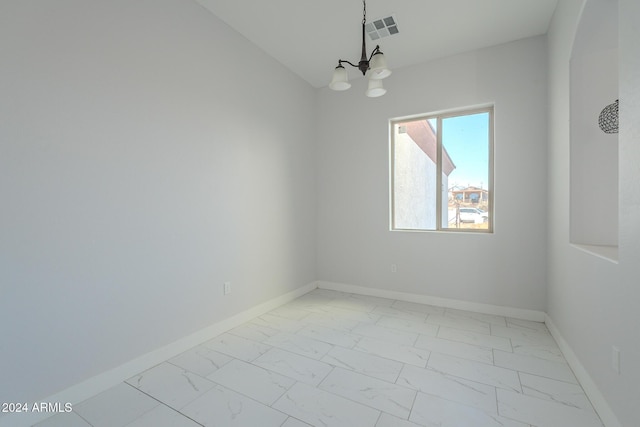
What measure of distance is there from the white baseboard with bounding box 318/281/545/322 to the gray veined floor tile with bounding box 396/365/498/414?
1582 mm

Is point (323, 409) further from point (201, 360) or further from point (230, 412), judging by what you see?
point (201, 360)

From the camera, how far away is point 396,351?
240 cm

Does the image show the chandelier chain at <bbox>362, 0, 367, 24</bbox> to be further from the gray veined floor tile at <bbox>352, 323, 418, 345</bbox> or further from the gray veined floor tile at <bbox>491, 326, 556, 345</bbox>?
the gray veined floor tile at <bbox>491, 326, 556, 345</bbox>

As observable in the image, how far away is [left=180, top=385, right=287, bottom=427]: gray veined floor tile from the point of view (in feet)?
5.26

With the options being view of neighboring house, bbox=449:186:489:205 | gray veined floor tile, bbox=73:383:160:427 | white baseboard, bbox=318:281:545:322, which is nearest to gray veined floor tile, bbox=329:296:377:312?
white baseboard, bbox=318:281:545:322

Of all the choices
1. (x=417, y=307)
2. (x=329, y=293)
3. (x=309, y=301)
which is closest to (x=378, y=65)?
(x=417, y=307)

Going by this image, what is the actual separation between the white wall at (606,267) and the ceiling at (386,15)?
1.35 ft

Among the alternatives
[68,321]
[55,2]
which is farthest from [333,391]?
[55,2]

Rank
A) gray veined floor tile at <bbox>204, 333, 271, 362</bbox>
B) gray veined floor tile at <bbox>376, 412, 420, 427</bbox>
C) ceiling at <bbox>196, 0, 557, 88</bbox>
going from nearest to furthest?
1. gray veined floor tile at <bbox>376, 412, 420, 427</bbox>
2. gray veined floor tile at <bbox>204, 333, 271, 362</bbox>
3. ceiling at <bbox>196, 0, 557, 88</bbox>

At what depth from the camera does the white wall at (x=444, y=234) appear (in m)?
3.05

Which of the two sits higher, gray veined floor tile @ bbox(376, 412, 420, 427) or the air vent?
the air vent

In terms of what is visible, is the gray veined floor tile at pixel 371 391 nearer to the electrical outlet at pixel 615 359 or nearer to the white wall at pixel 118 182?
the electrical outlet at pixel 615 359

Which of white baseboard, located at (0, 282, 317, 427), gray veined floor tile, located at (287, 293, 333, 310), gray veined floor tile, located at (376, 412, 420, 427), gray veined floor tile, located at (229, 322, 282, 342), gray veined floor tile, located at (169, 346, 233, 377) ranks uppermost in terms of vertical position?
white baseboard, located at (0, 282, 317, 427)

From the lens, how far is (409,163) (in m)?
4.02
